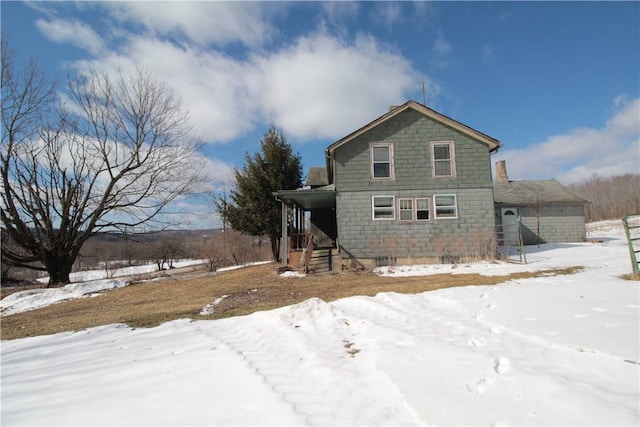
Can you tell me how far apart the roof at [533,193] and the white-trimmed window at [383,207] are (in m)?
9.93

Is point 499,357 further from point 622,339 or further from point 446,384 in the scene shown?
point 622,339

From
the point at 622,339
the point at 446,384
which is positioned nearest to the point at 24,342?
the point at 446,384

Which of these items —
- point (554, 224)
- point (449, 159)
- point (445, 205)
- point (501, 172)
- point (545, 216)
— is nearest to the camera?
point (445, 205)

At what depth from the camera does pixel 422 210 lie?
13.5 metres

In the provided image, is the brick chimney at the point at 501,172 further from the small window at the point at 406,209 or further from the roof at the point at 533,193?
the small window at the point at 406,209

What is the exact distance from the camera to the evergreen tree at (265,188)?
20594 mm

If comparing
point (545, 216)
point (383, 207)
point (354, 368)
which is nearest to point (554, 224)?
point (545, 216)

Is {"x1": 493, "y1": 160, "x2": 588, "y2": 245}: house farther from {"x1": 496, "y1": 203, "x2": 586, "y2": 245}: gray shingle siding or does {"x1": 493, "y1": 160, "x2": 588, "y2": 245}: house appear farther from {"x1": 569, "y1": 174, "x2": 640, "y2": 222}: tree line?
{"x1": 569, "y1": 174, "x2": 640, "y2": 222}: tree line

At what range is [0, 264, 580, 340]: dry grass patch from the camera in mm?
7219

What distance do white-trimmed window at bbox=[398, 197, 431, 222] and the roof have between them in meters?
8.92

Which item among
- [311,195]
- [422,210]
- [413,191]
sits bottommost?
[422,210]

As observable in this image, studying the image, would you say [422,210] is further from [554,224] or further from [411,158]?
[554,224]

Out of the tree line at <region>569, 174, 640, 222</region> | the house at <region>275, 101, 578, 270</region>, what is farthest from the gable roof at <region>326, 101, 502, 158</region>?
the tree line at <region>569, 174, 640, 222</region>

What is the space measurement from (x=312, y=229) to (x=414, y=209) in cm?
693
